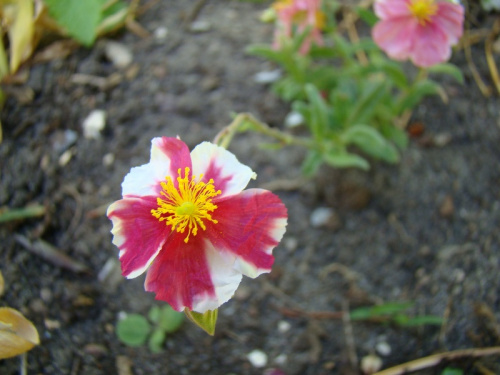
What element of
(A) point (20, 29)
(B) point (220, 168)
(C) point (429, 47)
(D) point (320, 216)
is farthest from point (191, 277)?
(A) point (20, 29)

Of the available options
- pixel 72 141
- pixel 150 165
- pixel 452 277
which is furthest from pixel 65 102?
pixel 452 277

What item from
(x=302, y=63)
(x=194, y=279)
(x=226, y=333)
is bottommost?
(x=226, y=333)

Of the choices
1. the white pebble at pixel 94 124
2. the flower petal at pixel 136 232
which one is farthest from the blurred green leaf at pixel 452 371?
the white pebble at pixel 94 124

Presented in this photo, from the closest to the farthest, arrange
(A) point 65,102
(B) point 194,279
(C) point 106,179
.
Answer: (B) point 194,279, (C) point 106,179, (A) point 65,102

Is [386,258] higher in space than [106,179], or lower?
lower

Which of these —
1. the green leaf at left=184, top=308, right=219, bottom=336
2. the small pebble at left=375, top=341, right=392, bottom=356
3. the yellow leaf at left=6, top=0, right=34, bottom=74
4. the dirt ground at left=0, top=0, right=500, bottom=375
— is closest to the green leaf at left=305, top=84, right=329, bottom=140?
the dirt ground at left=0, top=0, right=500, bottom=375

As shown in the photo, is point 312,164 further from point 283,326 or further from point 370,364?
point 370,364

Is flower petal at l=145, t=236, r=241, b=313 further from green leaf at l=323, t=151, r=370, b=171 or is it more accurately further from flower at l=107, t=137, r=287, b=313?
green leaf at l=323, t=151, r=370, b=171

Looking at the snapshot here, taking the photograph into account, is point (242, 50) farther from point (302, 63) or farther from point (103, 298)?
point (103, 298)
